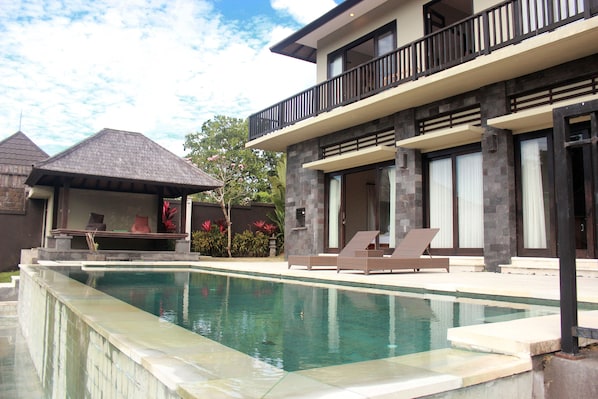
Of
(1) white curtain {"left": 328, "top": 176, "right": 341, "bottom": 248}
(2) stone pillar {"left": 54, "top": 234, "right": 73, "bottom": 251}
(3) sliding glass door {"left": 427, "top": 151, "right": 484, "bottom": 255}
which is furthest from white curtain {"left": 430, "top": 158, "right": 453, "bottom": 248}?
(2) stone pillar {"left": 54, "top": 234, "right": 73, "bottom": 251}

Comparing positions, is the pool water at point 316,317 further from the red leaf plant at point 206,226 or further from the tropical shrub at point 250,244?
the red leaf plant at point 206,226

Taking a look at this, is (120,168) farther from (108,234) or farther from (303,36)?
(303,36)

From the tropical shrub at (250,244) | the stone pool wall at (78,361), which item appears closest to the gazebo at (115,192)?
the tropical shrub at (250,244)

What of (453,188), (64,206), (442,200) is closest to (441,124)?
(453,188)

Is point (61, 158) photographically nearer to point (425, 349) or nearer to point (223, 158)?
point (223, 158)

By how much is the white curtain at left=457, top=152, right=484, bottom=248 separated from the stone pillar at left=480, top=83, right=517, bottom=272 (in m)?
0.49

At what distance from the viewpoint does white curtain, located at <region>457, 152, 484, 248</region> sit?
372 inches

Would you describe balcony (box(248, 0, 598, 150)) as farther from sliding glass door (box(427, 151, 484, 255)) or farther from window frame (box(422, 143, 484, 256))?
sliding glass door (box(427, 151, 484, 255))

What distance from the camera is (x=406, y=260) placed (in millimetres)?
7949

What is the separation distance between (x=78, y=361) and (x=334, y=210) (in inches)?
414

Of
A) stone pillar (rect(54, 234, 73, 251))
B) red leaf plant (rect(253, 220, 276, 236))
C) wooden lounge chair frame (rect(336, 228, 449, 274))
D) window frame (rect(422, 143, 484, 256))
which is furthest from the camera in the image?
red leaf plant (rect(253, 220, 276, 236))

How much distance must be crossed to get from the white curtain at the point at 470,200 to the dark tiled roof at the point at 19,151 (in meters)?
18.8

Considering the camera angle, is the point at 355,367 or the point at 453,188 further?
the point at 453,188

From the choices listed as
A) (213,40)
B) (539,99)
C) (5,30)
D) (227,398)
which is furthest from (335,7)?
(5,30)
